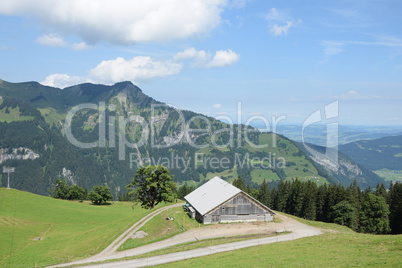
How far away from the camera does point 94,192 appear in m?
158

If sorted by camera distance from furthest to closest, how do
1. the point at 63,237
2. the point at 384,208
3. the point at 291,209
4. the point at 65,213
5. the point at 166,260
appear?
the point at 291,209, the point at 65,213, the point at 384,208, the point at 63,237, the point at 166,260

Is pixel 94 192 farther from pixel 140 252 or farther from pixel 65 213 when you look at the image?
pixel 140 252

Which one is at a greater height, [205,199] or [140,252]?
[205,199]

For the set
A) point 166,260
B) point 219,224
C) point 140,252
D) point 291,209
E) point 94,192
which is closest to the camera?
point 166,260

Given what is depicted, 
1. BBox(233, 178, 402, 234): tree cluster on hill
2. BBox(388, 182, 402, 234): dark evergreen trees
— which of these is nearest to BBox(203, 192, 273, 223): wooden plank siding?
BBox(233, 178, 402, 234): tree cluster on hill

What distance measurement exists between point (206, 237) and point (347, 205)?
59770 millimetres

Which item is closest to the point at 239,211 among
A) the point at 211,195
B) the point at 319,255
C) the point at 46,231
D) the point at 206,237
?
the point at 211,195

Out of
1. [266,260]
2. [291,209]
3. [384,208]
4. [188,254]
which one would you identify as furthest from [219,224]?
[291,209]

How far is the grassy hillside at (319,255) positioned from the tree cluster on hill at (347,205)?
49315 mm

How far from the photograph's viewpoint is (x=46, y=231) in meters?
76.8

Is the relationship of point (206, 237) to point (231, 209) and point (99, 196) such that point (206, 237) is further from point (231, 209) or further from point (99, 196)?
point (99, 196)

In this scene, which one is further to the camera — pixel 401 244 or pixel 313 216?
pixel 313 216

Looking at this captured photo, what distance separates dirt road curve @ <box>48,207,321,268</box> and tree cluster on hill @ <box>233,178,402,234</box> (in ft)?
106

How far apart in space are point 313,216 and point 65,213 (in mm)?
86805
